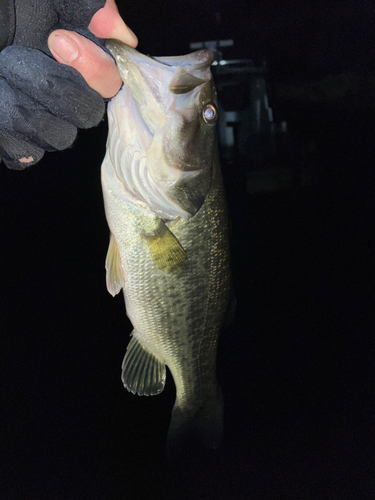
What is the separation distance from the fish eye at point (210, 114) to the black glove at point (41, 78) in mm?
240

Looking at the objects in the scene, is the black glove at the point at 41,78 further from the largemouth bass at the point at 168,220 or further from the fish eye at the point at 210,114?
the fish eye at the point at 210,114

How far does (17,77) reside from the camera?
511 millimetres

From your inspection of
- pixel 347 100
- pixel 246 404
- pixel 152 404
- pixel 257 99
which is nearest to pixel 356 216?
pixel 347 100

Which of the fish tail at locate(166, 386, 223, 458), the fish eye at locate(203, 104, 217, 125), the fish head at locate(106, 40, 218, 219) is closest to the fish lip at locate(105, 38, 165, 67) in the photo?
the fish head at locate(106, 40, 218, 219)

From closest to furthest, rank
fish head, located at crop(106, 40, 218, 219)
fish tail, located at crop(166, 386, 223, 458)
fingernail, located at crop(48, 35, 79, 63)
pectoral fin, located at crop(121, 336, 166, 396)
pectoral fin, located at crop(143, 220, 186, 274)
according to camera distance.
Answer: fingernail, located at crop(48, 35, 79, 63), fish head, located at crop(106, 40, 218, 219), pectoral fin, located at crop(143, 220, 186, 274), pectoral fin, located at crop(121, 336, 166, 396), fish tail, located at crop(166, 386, 223, 458)

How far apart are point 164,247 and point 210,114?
360 mm

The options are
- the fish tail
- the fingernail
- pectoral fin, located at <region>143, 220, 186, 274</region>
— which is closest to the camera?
the fingernail

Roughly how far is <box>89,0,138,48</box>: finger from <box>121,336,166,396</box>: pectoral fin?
0.85 metres

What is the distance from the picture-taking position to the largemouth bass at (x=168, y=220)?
1.93 ft

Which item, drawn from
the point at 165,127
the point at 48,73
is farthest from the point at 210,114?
the point at 48,73

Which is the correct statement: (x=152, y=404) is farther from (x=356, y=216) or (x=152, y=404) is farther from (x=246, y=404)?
(x=356, y=216)

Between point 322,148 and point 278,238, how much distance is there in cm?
73

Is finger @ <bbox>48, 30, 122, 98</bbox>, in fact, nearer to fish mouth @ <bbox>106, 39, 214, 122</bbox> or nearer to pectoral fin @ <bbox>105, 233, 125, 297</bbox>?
fish mouth @ <bbox>106, 39, 214, 122</bbox>

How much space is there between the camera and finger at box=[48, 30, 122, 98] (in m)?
0.46
